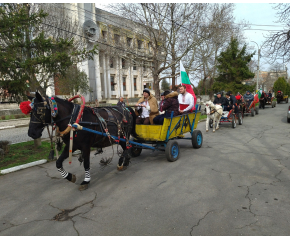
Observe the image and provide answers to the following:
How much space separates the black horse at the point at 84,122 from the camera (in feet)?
13.8

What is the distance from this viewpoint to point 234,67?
81.3 feet

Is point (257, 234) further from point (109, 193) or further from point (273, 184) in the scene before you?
point (109, 193)

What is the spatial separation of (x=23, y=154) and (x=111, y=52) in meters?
14.2

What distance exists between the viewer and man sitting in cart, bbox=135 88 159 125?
6440mm

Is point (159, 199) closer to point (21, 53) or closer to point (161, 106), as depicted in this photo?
point (161, 106)

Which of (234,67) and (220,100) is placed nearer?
(220,100)

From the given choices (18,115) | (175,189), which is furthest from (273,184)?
(18,115)

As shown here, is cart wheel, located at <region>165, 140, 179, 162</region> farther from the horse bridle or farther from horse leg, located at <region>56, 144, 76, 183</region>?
the horse bridle

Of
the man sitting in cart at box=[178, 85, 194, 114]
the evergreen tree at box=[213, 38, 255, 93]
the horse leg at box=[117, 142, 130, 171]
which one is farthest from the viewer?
the evergreen tree at box=[213, 38, 255, 93]

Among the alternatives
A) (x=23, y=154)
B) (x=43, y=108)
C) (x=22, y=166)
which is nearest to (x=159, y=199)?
(x=43, y=108)

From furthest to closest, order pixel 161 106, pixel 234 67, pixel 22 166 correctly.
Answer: pixel 234 67 < pixel 161 106 < pixel 22 166

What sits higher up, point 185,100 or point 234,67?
point 234,67

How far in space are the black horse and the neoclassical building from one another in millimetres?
3441

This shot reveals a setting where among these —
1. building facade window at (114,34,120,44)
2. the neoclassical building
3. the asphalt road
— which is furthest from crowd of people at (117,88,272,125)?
building facade window at (114,34,120,44)
